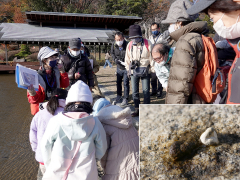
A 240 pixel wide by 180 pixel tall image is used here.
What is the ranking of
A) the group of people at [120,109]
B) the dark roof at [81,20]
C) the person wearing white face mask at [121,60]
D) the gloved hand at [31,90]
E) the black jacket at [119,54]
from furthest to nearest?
the dark roof at [81,20] < the black jacket at [119,54] < the person wearing white face mask at [121,60] < the gloved hand at [31,90] < the group of people at [120,109]

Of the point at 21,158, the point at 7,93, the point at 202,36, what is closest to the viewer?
the point at 202,36

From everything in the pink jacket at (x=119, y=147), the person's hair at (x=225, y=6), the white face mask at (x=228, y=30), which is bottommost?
the pink jacket at (x=119, y=147)

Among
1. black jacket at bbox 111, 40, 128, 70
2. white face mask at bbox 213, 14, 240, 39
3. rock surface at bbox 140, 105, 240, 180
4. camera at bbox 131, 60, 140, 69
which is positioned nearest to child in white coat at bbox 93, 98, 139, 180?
rock surface at bbox 140, 105, 240, 180

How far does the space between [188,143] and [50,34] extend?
17.1 meters

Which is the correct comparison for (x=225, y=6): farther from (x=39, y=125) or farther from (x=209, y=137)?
(x=39, y=125)

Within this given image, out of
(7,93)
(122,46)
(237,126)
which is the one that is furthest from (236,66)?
(7,93)

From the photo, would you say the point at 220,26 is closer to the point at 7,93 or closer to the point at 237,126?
the point at 237,126

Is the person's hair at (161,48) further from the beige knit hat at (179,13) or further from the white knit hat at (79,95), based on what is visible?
the white knit hat at (79,95)

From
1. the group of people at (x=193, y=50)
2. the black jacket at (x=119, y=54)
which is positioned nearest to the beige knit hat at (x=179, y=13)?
the group of people at (x=193, y=50)

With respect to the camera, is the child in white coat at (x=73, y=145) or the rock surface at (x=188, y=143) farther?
the child in white coat at (x=73, y=145)

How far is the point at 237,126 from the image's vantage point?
133 centimetres

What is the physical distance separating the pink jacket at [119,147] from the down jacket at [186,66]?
0.44 metres

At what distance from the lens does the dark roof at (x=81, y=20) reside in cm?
1870

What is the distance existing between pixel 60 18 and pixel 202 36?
63.7 ft
